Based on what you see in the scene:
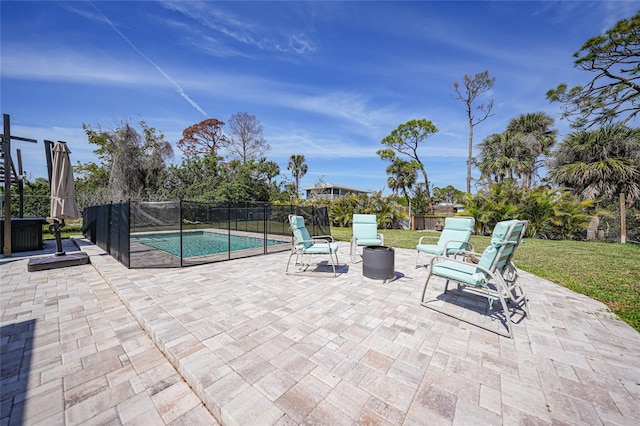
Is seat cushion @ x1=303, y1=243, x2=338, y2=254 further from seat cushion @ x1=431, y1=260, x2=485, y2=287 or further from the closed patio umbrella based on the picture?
the closed patio umbrella

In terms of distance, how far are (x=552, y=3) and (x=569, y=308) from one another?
785 centimetres

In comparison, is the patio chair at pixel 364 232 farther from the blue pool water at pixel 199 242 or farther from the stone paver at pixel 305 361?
the blue pool water at pixel 199 242

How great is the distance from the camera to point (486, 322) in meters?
2.65

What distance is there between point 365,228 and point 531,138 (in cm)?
1693

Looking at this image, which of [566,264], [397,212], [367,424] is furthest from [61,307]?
[397,212]

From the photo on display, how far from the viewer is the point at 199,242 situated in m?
9.39

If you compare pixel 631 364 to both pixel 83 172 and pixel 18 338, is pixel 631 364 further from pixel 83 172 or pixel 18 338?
pixel 83 172

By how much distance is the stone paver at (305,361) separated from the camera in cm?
146

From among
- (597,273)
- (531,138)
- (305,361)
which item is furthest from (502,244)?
(531,138)

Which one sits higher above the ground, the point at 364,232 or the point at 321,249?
the point at 364,232

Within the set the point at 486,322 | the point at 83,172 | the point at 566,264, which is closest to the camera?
the point at 486,322

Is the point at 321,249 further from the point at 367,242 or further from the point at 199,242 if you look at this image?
the point at 199,242

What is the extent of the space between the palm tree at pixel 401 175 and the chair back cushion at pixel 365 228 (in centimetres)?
1575

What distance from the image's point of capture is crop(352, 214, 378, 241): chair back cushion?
5.68m
